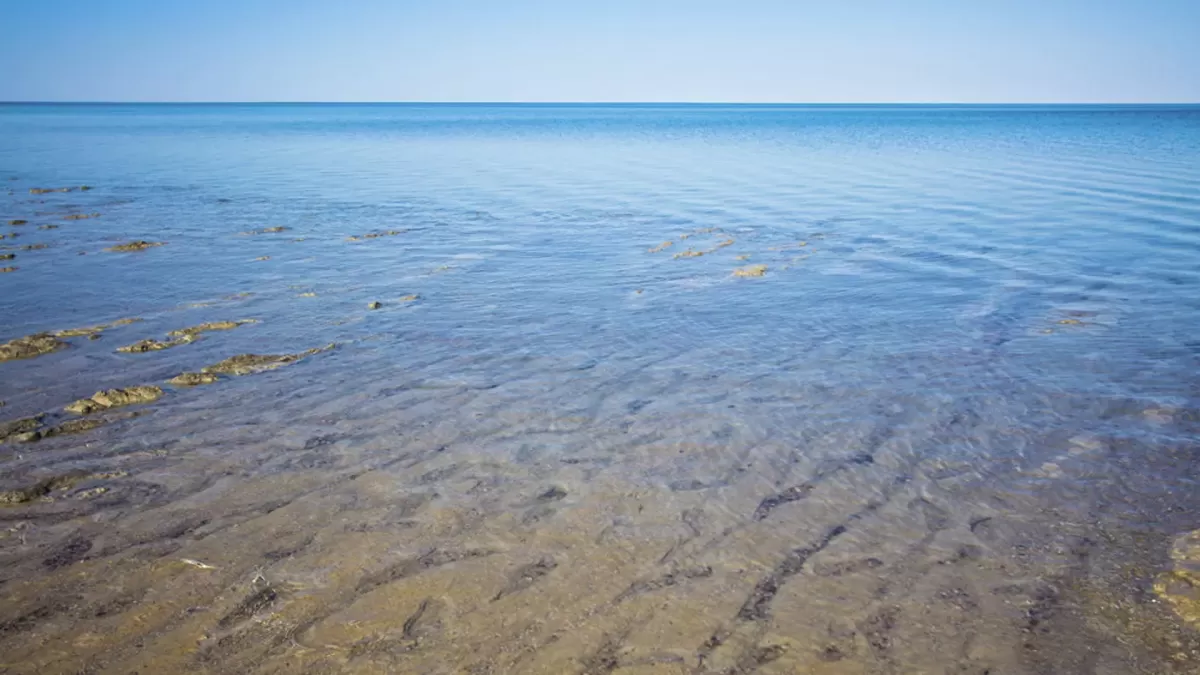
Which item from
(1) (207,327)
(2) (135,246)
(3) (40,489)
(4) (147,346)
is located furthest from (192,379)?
(2) (135,246)

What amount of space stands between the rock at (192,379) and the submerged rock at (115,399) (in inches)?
10.5

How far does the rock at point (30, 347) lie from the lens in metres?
9.41

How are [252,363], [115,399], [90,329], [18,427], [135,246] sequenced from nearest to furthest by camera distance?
[18,427] → [115,399] → [252,363] → [90,329] → [135,246]

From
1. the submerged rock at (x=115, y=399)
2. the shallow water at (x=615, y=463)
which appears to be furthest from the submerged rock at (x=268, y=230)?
the submerged rock at (x=115, y=399)

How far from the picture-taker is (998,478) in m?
6.39

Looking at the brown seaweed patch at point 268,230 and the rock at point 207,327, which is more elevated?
the brown seaweed patch at point 268,230

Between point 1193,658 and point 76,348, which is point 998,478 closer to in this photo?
point 1193,658

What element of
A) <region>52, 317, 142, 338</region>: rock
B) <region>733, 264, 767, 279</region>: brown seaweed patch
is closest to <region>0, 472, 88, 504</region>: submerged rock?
<region>52, 317, 142, 338</region>: rock

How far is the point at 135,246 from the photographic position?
16.8 meters

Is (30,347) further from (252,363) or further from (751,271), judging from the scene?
(751,271)

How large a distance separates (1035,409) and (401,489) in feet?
20.1

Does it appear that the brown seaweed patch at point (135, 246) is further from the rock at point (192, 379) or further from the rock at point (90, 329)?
the rock at point (192, 379)

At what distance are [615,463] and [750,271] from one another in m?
8.36

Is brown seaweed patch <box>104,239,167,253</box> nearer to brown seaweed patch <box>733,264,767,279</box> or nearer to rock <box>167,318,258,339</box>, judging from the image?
rock <box>167,318,258,339</box>
